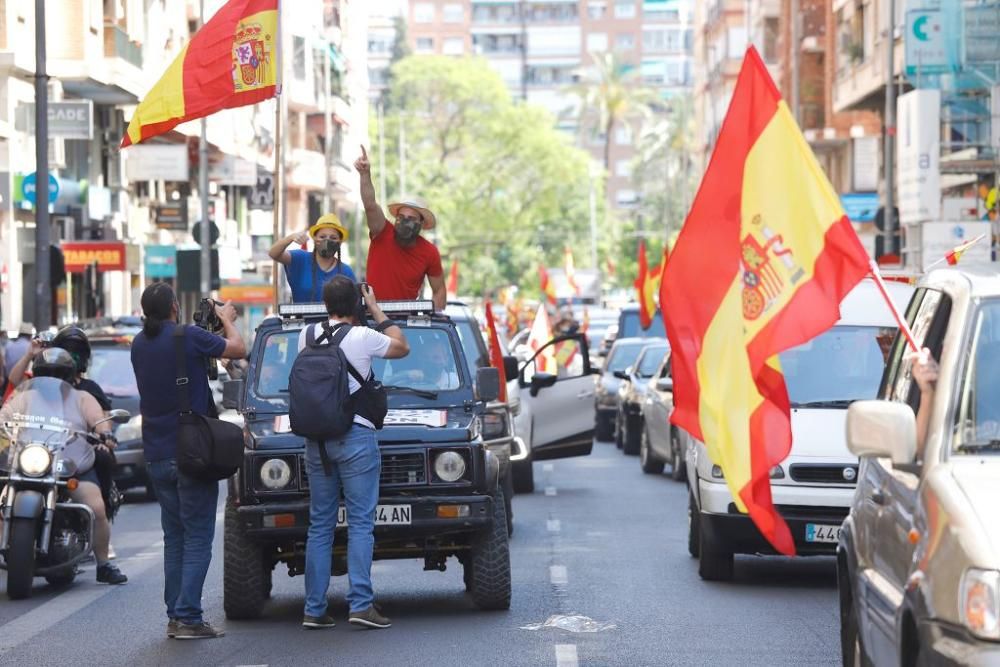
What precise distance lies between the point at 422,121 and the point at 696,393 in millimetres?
97581

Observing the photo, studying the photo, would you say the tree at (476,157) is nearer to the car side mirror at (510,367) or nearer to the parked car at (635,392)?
the parked car at (635,392)

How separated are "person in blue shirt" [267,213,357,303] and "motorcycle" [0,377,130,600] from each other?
4.82 ft

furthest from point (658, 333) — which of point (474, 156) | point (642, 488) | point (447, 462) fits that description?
point (474, 156)

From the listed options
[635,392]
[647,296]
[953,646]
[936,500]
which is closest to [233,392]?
[936,500]

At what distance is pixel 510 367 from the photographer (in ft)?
54.9

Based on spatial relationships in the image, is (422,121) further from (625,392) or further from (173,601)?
(173,601)

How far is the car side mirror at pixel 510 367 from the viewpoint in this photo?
16.6m

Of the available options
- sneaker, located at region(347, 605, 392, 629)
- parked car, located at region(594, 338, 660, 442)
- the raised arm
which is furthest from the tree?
sneaker, located at region(347, 605, 392, 629)

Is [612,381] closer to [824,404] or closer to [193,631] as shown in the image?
[824,404]

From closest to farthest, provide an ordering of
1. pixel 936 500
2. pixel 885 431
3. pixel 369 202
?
pixel 936 500, pixel 885 431, pixel 369 202

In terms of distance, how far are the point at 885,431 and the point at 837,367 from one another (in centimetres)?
850

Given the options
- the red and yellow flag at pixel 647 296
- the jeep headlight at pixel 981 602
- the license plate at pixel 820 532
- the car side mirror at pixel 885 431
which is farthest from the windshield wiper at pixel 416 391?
the red and yellow flag at pixel 647 296

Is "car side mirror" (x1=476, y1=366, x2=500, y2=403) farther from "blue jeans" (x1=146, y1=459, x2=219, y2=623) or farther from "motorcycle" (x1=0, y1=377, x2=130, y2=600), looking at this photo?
"motorcycle" (x1=0, y1=377, x2=130, y2=600)

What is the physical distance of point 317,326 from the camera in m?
11.7
